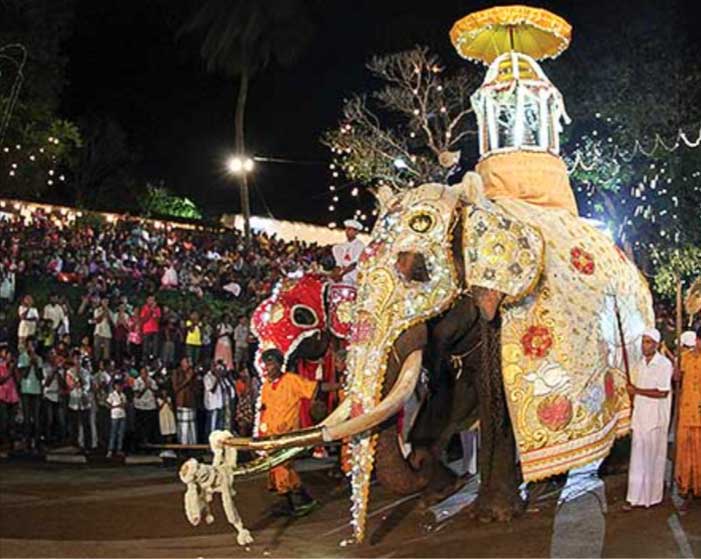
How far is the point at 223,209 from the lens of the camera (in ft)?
154

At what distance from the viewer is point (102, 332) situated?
16344 mm

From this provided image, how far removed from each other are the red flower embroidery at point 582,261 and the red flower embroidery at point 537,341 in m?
0.80

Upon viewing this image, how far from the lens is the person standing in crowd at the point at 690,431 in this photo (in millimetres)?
9531

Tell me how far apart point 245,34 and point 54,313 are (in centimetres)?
1818

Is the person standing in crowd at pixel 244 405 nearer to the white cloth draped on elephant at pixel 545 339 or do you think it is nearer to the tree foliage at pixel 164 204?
the white cloth draped on elephant at pixel 545 339

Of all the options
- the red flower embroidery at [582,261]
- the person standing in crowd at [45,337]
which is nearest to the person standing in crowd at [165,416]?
the person standing in crowd at [45,337]

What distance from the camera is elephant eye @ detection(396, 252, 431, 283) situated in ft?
25.4

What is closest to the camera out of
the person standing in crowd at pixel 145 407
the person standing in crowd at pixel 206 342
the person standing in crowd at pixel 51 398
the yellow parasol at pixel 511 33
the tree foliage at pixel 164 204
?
the yellow parasol at pixel 511 33

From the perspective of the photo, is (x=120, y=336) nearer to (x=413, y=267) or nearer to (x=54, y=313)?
(x=54, y=313)

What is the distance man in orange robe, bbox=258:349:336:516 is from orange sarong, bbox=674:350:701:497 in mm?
3189

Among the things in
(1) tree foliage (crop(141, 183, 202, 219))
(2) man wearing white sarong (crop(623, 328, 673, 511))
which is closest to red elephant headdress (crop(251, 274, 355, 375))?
(2) man wearing white sarong (crop(623, 328, 673, 511))

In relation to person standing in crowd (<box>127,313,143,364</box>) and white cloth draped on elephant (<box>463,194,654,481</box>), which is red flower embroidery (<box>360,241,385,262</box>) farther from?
person standing in crowd (<box>127,313,143,364</box>)

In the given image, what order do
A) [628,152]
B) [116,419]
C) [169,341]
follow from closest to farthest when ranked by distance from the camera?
[116,419], [169,341], [628,152]

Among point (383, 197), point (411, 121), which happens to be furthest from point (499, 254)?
point (411, 121)
